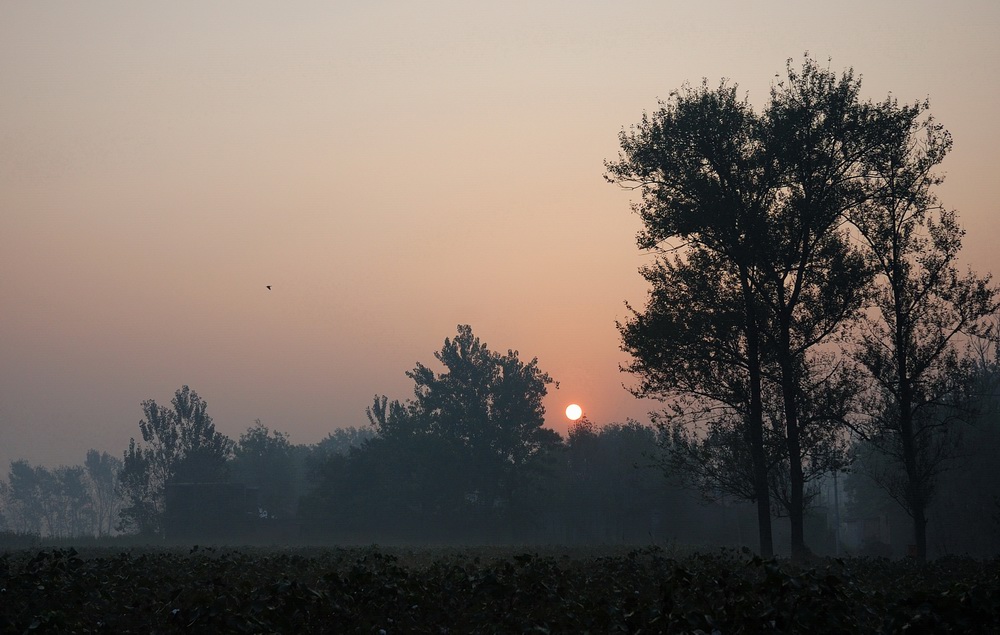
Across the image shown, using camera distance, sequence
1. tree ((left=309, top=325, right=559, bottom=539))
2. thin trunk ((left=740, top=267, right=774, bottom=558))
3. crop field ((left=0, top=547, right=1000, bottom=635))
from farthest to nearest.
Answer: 1. tree ((left=309, top=325, right=559, bottom=539))
2. thin trunk ((left=740, top=267, right=774, bottom=558))
3. crop field ((left=0, top=547, right=1000, bottom=635))

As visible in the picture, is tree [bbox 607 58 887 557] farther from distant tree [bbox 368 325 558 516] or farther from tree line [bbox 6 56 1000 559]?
distant tree [bbox 368 325 558 516]

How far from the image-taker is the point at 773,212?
34.9 metres

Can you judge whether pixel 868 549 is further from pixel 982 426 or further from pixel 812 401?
pixel 812 401

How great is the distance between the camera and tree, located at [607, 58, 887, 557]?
34.7 metres

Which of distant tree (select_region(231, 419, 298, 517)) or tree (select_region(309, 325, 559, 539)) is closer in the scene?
tree (select_region(309, 325, 559, 539))

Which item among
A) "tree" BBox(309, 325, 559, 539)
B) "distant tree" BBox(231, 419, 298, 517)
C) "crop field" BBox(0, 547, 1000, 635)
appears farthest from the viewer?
"distant tree" BBox(231, 419, 298, 517)

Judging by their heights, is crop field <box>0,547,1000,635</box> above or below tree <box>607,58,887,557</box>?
below

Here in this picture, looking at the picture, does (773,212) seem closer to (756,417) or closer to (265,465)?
(756,417)

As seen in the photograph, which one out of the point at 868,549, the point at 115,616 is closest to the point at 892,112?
the point at 115,616

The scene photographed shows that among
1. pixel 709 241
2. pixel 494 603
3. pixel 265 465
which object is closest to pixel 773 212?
pixel 709 241

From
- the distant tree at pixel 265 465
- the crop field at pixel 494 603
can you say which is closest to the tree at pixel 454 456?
the distant tree at pixel 265 465

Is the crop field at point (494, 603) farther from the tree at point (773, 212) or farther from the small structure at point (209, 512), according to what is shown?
the small structure at point (209, 512)

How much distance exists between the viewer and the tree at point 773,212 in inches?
1366

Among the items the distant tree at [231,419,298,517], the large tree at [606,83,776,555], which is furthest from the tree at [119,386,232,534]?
the large tree at [606,83,776,555]
